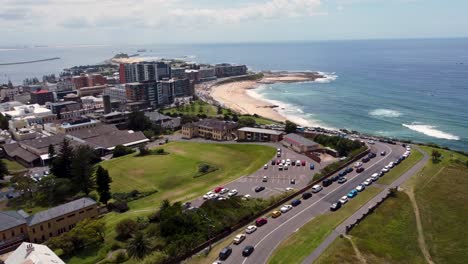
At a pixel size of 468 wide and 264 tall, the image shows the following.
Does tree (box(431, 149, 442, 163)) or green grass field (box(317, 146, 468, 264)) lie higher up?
tree (box(431, 149, 442, 163))

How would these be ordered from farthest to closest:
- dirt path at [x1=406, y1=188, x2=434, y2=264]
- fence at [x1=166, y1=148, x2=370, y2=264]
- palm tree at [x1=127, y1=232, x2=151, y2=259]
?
dirt path at [x1=406, y1=188, x2=434, y2=264], palm tree at [x1=127, y1=232, x2=151, y2=259], fence at [x1=166, y1=148, x2=370, y2=264]

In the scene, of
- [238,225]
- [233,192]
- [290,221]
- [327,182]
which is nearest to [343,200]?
[327,182]

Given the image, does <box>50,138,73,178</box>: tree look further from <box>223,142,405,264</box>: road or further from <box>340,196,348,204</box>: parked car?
<box>340,196,348,204</box>: parked car

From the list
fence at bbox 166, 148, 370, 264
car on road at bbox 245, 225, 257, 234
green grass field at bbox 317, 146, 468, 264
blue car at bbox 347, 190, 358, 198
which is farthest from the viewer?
blue car at bbox 347, 190, 358, 198

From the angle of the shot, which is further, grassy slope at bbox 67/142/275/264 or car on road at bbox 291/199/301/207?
grassy slope at bbox 67/142/275/264

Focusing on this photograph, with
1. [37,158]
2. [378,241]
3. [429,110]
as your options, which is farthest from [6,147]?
[429,110]

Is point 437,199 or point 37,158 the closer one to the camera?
point 437,199

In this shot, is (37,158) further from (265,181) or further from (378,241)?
(378,241)

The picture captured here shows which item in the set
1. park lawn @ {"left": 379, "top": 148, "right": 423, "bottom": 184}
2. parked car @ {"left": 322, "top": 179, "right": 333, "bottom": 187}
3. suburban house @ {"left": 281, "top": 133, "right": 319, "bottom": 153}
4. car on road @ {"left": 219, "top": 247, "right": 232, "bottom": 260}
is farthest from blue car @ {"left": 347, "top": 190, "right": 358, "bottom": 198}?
suburban house @ {"left": 281, "top": 133, "right": 319, "bottom": 153}
